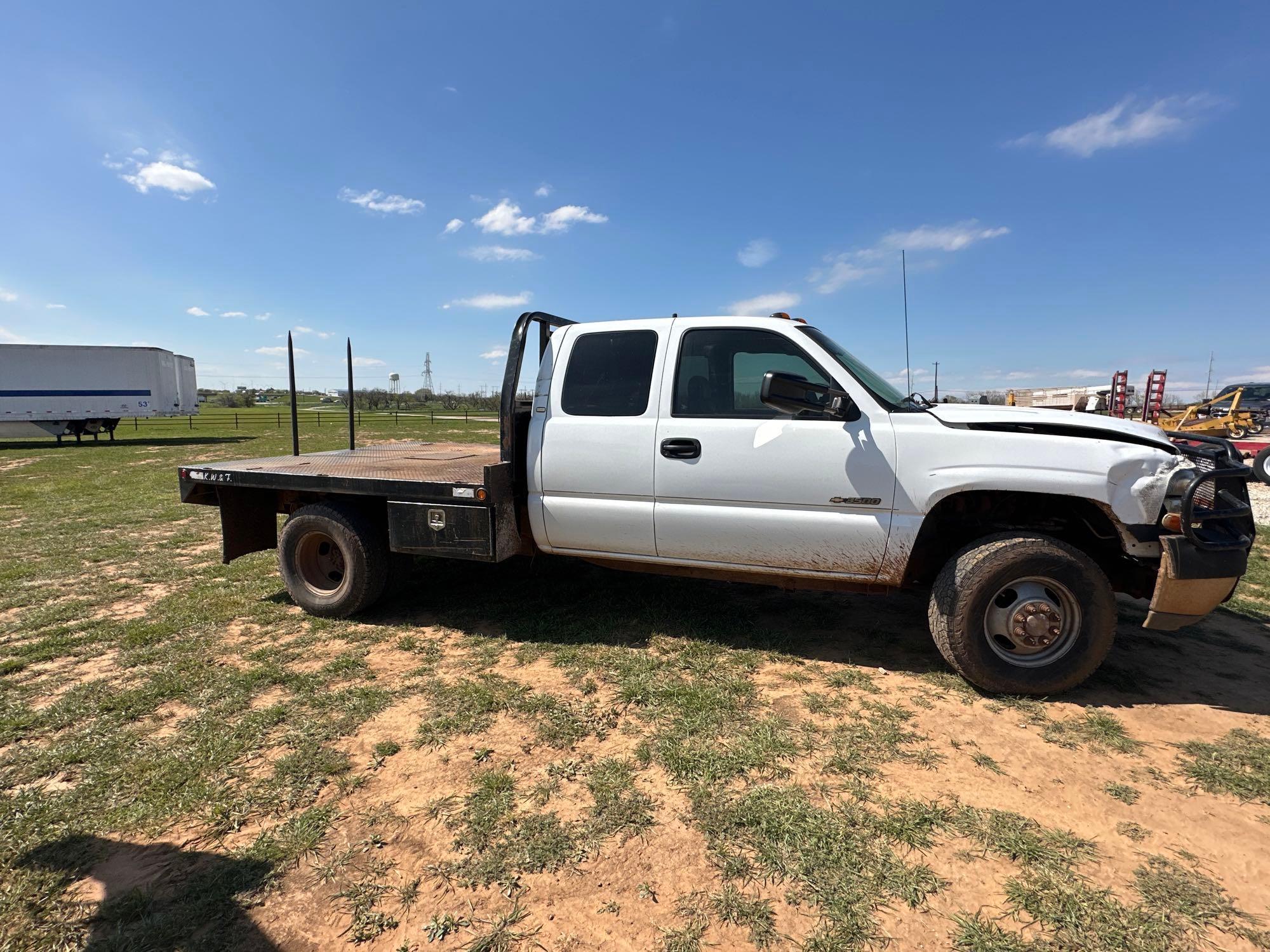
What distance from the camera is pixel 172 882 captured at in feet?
6.80

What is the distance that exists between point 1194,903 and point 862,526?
6.19ft

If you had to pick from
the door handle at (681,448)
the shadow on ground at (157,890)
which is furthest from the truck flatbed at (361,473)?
the shadow on ground at (157,890)

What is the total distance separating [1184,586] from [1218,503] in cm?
52

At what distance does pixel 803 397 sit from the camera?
327cm

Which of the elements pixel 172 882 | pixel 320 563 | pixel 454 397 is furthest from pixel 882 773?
pixel 454 397

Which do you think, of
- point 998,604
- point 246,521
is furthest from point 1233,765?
point 246,521

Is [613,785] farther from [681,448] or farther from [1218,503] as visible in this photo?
[1218,503]

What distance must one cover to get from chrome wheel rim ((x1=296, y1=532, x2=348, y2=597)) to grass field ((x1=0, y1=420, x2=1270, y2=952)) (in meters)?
0.28

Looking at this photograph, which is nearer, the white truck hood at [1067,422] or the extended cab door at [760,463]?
the white truck hood at [1067,422]

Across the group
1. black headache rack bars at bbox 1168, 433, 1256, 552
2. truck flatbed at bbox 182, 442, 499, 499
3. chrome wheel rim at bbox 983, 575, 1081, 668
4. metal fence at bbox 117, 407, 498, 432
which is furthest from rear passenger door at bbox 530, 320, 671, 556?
metal fence at bbox 117, 407, 498, 432

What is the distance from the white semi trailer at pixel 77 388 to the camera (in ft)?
69.5

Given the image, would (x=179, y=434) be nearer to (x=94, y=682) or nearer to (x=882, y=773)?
(x=94, y=682)

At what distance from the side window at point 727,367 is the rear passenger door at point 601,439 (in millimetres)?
158

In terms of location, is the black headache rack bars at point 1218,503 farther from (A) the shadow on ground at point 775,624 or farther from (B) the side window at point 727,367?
(B) the side window at point 727,367
